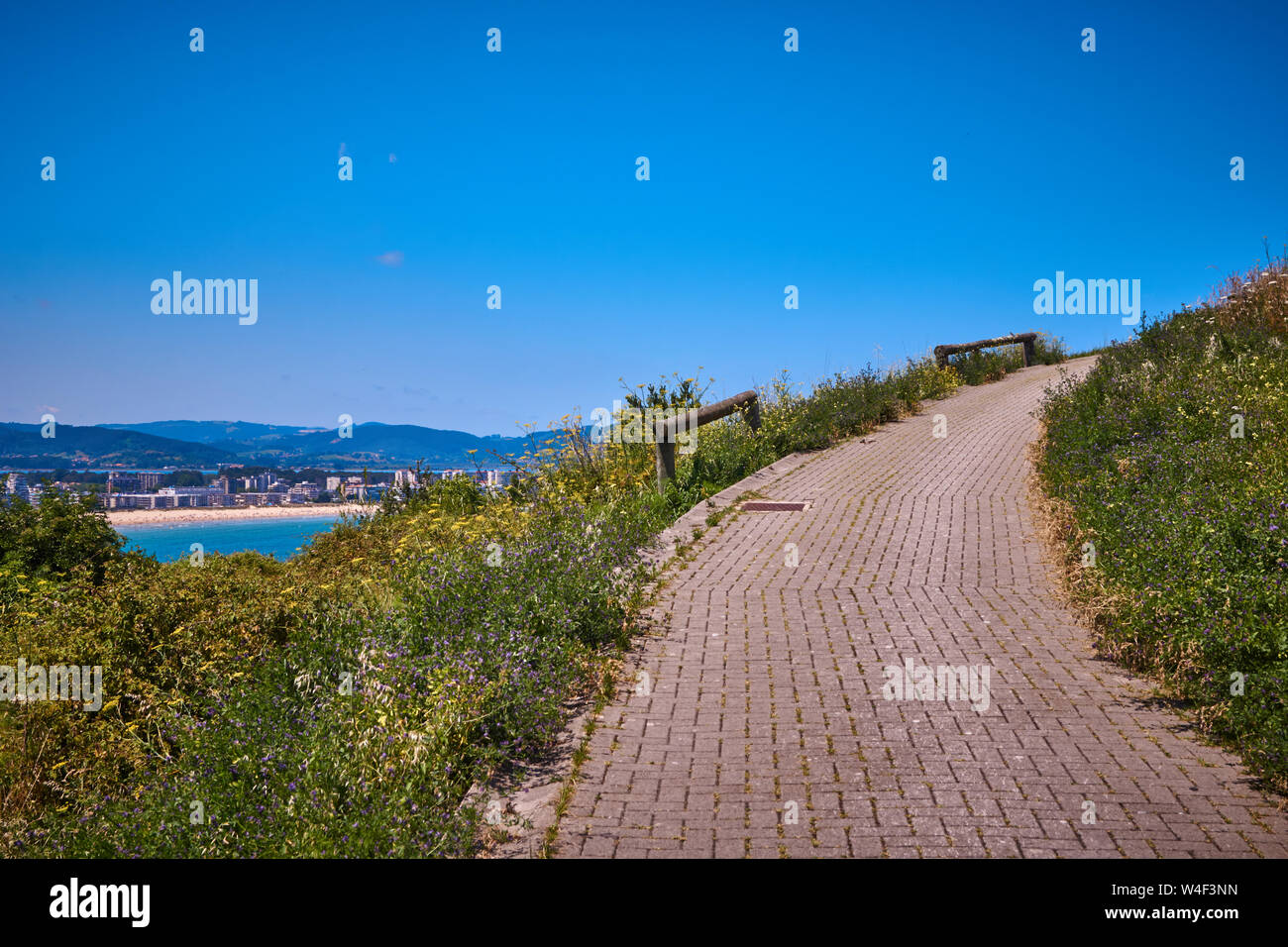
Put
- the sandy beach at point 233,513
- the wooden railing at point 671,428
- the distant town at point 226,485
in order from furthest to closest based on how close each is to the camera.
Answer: the sandy beach at point 233,513
the wooden railing at point 671,428
the distant town at point 226,485

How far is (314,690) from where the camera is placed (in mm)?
5160

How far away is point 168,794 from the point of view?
4.04m

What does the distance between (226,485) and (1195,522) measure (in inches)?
888

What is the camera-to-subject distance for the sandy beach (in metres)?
15.2

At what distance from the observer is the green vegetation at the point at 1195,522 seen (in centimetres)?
468

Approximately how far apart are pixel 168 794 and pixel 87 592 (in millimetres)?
3973

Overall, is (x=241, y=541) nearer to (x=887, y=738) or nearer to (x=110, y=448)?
(x=887, y=738)

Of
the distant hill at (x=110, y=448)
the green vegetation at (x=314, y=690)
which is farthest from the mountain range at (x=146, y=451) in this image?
the green vegetation at (x=314, y=690)

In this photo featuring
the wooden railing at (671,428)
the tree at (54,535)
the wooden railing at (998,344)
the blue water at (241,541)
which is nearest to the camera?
the tree at (54,535)

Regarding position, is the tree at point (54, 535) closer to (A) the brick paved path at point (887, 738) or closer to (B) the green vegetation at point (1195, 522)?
(A) the brick paved path at point (887, 738)

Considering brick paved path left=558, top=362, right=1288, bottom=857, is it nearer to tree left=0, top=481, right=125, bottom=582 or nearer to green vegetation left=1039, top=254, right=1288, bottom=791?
green vegetation left=1039, top=254, right=1288, bottom=791

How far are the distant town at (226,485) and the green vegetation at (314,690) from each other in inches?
76.9

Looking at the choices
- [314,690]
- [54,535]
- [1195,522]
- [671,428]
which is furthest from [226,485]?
[1195,522]
